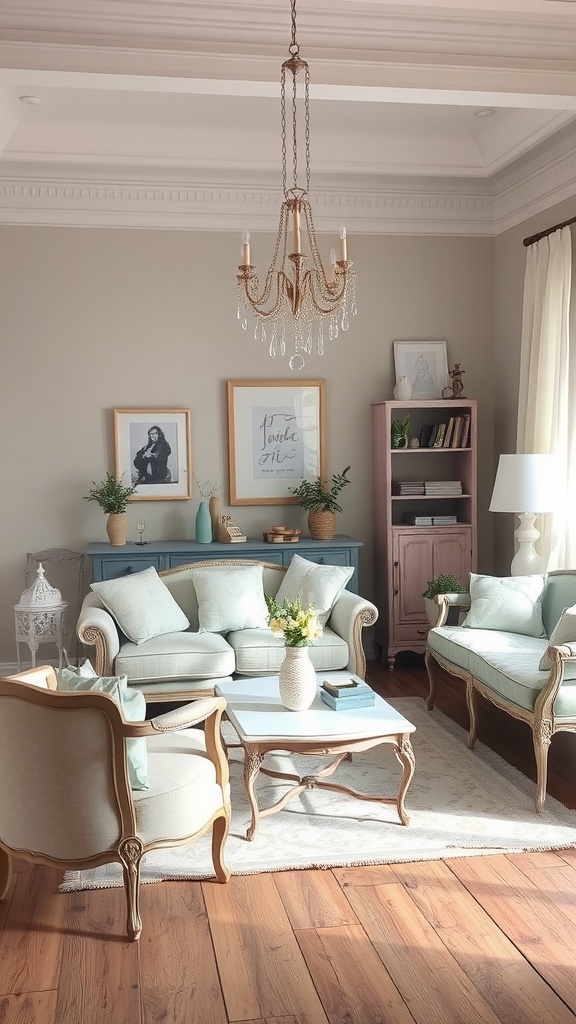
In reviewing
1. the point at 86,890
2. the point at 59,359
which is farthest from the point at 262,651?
the point at 59,359

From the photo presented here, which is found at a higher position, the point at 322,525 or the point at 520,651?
the point at 322,525

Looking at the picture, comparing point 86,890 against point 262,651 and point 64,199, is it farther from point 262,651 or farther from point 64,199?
point 64,199

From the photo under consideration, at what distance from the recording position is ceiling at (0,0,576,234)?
3912 millimetres

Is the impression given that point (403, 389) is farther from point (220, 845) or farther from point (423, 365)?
point (220, 845)

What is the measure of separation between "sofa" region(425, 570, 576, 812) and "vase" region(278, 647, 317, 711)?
98cm

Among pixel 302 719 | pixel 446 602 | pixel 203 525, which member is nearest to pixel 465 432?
pixel 446 602

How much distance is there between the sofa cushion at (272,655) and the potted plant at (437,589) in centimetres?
89

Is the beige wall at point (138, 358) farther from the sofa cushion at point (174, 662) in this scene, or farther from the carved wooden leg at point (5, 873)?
the carved wooden leg at point (5, 873)

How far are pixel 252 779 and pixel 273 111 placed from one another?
4050 mm

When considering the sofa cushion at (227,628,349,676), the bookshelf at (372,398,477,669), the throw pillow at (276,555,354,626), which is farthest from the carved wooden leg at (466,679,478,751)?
the bookshelf at (372,398,477,669)

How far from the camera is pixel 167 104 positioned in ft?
17.8

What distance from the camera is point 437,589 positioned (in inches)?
237

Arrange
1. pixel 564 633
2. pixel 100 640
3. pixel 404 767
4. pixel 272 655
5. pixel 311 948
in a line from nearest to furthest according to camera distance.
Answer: pixel 311 948
pixel 404 767
pixel 564 633
pixel 100 640
pixel 272 655

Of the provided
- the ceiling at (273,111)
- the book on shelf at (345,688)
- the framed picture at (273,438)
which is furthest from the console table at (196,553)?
the ceiling at (273,111)
